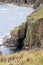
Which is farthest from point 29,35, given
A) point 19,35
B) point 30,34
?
point 19,35

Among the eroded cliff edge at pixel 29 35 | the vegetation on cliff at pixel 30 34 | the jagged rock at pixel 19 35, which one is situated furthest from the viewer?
the jagged rock at pixel 19 35

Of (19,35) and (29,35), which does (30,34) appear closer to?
(29,35)

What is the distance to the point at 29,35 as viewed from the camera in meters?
66.3

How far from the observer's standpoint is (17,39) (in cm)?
7250

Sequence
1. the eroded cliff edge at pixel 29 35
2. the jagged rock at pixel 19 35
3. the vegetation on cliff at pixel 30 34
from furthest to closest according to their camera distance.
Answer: the jagged rock at pixel 19 35, the vegetation on cliff at pixel 30 34, the eroded cliff edge at pixel 29 35

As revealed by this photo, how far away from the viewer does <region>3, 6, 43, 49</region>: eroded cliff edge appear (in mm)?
64125

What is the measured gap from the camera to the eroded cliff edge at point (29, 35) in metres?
64.1

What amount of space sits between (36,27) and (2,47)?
10.9 metres

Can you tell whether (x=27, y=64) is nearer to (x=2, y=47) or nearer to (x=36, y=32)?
(x=36, y=32)

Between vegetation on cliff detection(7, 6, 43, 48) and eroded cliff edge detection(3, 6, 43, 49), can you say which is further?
vegetation on cliff detection(7, 6, 43, 48)

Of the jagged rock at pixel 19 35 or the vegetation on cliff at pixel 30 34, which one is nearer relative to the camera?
the vegetation on cliff at pixel 30 34

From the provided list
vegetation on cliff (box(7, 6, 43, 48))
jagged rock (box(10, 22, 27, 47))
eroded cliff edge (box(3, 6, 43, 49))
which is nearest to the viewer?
eroded cliff edge (box(3, 6, 43, 49))

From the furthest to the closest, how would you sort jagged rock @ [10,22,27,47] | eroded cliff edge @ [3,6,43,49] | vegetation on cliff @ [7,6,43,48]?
jagged rock @ [10,22,27,47] < vegetation on cliff @ [7,6,43,48] < eroded cliff edge @ [3,6,43,49]

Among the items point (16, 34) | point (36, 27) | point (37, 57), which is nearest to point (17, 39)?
point (16, 34)
